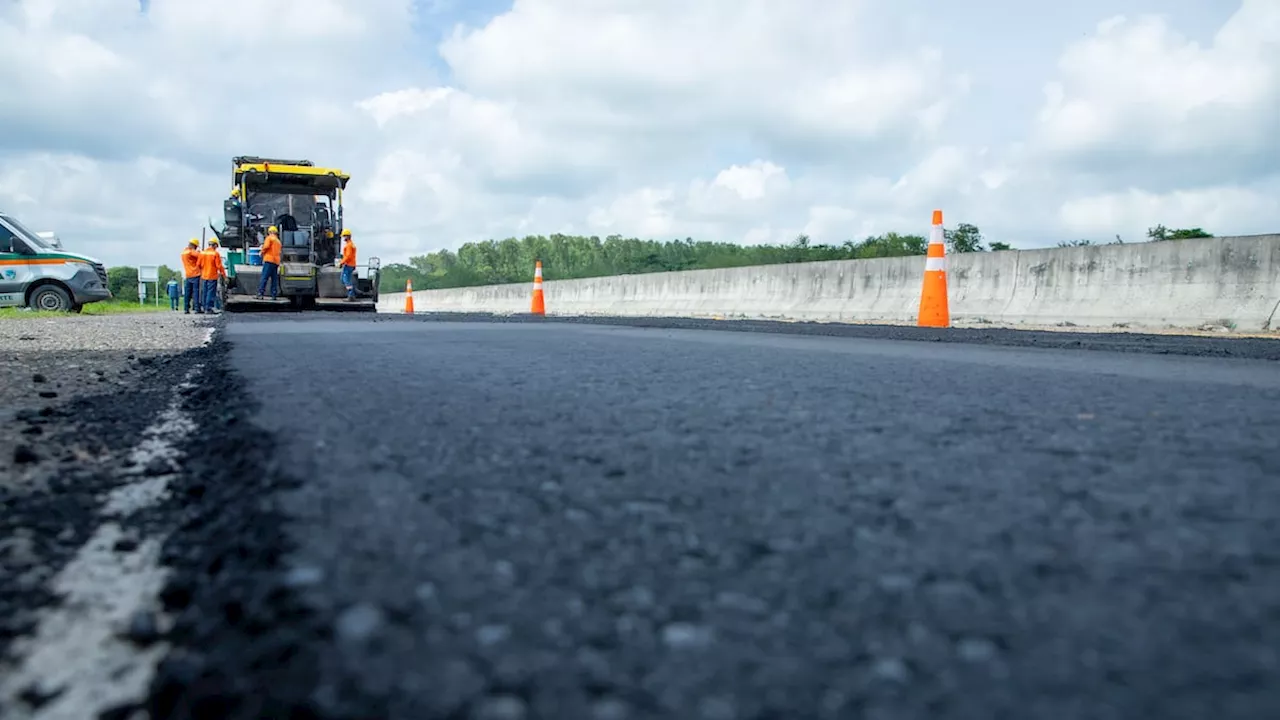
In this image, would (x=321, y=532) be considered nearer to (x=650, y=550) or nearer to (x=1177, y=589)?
(x=650, y=550)

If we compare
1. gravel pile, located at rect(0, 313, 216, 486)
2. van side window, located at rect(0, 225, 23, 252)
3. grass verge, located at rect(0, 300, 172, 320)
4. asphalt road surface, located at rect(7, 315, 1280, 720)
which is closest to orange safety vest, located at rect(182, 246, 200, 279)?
grass verge, located at rect(0, 300, 172, 320)

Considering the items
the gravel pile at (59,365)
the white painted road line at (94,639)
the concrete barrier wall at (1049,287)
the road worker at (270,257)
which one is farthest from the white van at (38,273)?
the white painted road line at (94,639)

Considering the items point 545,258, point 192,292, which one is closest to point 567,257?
point 545,258

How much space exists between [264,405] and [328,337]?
12.2 ft

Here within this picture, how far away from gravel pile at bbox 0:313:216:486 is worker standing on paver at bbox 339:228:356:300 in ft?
30.0

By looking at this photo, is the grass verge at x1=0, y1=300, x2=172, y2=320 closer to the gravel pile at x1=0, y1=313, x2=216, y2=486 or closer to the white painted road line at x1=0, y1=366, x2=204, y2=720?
the gravel pile at x1=0, y1=313, x2=216, y2=486

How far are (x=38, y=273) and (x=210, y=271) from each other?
3.00 meters

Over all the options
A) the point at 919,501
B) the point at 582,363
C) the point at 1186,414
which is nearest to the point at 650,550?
the point at 919,501

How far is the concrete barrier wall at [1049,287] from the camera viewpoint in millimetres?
8438

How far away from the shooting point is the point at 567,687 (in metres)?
0.83

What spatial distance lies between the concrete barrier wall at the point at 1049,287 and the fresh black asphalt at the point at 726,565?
7244 mm

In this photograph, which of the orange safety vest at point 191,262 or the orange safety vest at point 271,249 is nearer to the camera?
the orange safety vest at point 271,249

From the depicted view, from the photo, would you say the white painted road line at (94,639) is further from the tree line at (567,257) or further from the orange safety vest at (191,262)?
the tree line at (567,257)

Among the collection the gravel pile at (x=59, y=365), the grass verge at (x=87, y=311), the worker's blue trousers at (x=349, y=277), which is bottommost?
the grass verge at (x=87, y=311)
